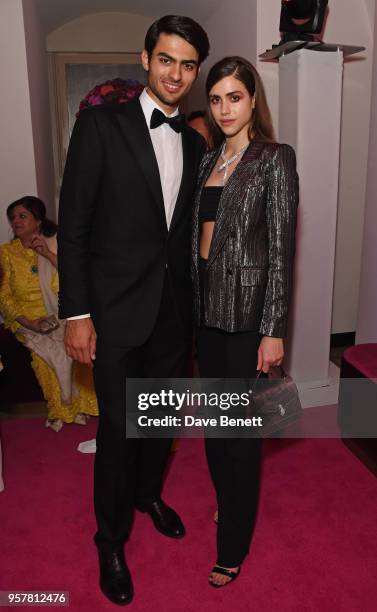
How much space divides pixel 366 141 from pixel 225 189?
3.01 meters

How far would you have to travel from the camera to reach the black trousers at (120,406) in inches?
75.0

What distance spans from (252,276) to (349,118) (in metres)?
3.00

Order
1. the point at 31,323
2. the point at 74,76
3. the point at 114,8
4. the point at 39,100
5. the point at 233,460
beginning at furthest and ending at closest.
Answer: the point at 74,76 < the point at 114,8 < the point at 39,100 < the point at 31,323 < the point at 233,460

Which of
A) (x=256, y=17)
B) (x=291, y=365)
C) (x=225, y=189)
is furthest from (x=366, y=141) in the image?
(x=225, y=189)

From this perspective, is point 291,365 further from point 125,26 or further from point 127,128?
point 125,26

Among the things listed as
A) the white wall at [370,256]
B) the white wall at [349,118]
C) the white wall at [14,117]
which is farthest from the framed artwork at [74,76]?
the white wall at [370,256]

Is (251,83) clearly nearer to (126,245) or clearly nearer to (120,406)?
(126,245)

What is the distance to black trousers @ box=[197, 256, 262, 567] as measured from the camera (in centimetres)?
188

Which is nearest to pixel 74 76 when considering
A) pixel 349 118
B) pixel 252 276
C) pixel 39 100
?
pixel 39 100

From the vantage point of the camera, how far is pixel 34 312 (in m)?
3.36

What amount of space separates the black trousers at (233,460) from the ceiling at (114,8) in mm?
3543

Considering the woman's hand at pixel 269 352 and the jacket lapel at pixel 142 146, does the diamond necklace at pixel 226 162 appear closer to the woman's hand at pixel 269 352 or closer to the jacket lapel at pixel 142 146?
the jacket lapel at pixel 142 146

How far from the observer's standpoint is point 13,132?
13.2 ft

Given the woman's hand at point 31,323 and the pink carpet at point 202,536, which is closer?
the pink carpet at point 202,536
